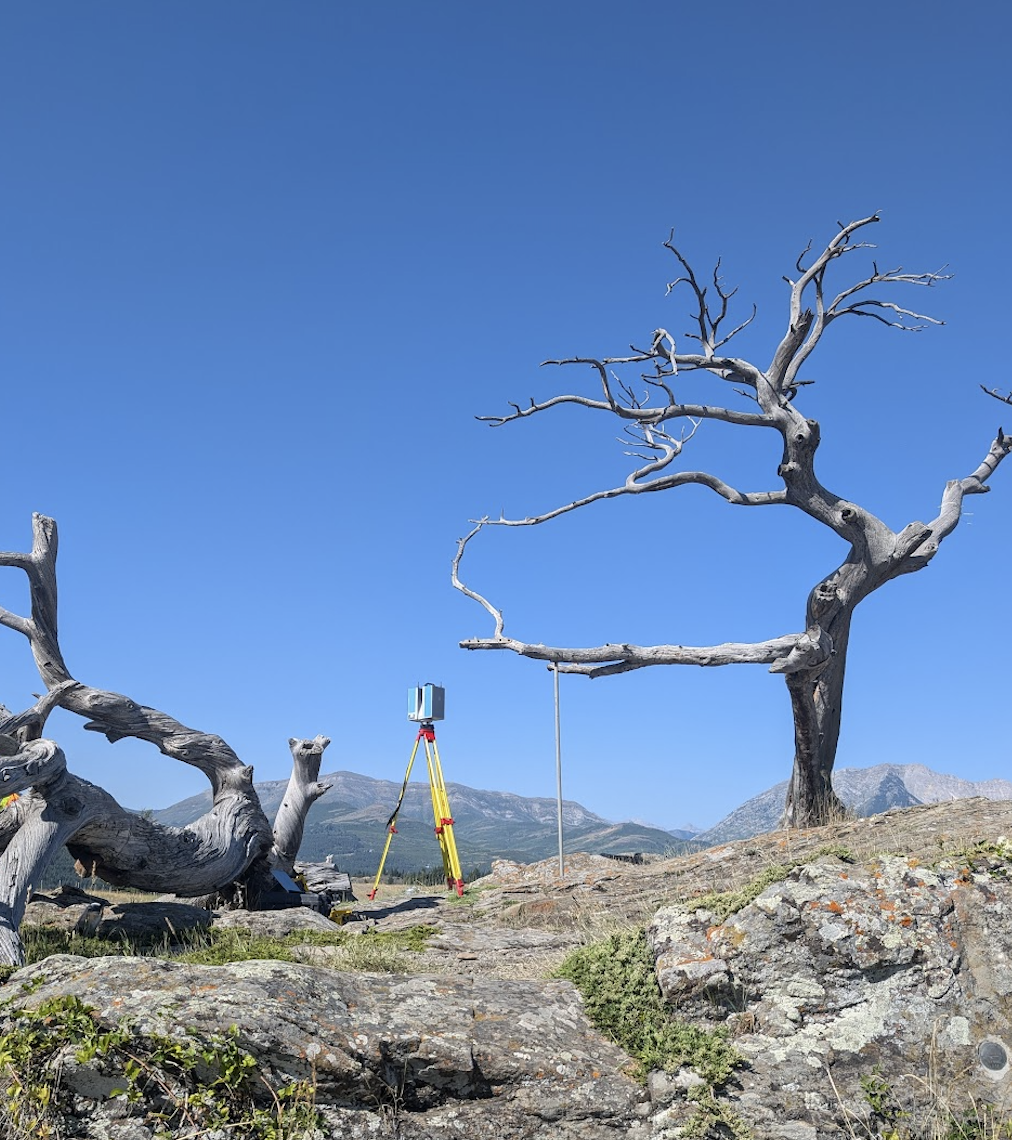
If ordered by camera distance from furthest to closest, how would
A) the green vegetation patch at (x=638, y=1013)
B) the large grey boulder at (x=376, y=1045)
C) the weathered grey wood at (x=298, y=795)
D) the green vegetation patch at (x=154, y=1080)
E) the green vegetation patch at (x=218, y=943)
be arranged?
the weathered grey wood at (x=298, y=795) < the green vegetation patch at (x=218, y=943) < the green vegetation patch at (x=638, y=1013) < the large grey boulder at (x=376, y=1045) < the green vegetation patch at (x=154, y=1080)

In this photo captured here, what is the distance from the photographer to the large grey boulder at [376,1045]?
452cm

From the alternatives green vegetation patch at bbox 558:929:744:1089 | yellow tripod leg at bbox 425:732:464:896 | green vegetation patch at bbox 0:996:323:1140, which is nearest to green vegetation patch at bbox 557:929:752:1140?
green vegetation patch at bbox 558:929:744:1089

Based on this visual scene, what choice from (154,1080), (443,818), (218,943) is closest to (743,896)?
(154,1080)

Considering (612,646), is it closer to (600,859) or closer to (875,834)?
(600,859)

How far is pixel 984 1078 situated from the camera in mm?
4875

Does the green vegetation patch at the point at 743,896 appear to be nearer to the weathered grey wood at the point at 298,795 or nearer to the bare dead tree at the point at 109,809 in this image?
the bare dead tree at the point at 109,809

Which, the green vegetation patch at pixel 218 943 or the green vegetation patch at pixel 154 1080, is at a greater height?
the green vegetation patch at pixel 154 1080

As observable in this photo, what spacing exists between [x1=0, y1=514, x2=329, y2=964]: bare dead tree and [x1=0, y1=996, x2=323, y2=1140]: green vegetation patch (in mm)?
6601

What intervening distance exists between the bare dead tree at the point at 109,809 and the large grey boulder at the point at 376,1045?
640cm

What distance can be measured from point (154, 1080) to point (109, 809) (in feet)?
32.9

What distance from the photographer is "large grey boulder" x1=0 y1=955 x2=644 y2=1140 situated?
14.8 ft

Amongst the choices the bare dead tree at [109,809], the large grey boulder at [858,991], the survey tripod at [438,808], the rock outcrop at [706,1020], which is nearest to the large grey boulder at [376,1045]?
the rock outcrop at [706,1020]

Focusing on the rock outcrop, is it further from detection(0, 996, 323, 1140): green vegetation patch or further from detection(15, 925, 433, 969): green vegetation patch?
detection(15, 925, 433, 969): green vegetation patch

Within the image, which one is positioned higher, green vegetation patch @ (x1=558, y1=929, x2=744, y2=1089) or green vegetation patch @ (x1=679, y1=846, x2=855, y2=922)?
green vegetation patch @ (x1=679, y1=846, x2=855, y2=922)
